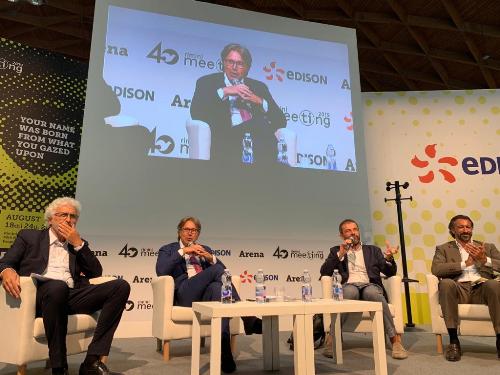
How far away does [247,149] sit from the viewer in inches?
185

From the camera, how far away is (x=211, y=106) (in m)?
4.68

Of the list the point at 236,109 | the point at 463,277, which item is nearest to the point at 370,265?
the point at 463,277

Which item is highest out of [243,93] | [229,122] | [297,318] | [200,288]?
[243,93]

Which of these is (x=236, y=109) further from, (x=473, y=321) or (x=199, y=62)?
(x=473, y=321)

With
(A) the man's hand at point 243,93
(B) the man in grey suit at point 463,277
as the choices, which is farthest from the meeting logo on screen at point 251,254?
(B) the man in grey suit at point 463,277

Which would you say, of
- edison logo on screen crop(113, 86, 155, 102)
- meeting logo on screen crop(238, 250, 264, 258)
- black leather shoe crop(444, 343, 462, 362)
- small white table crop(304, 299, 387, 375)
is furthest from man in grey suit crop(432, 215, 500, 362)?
edison logo on screen crop(113, 86, 155, 102)

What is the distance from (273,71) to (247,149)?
3.61 ft

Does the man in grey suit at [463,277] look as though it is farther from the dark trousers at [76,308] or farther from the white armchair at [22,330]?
the white armchair at [22,330]

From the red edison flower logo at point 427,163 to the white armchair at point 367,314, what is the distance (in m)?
2.75

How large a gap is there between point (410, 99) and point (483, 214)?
186cm

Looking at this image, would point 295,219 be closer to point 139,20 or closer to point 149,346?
point 149,346

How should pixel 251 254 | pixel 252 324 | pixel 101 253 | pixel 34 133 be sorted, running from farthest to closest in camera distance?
pixel 251 254, pixel 34 133, pixel 101 253, pixel 252 324

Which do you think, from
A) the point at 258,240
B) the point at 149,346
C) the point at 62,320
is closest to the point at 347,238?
the point at 258,240

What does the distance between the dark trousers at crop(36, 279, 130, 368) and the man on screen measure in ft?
8.00
